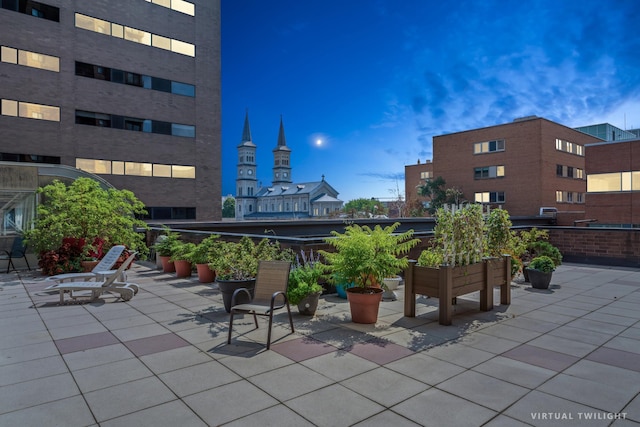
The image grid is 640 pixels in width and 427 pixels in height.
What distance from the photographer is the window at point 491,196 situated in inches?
1919

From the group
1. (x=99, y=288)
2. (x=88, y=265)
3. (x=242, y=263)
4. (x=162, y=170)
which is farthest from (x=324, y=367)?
(x=162, y=170)

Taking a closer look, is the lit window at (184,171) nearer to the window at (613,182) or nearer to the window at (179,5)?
the window at (179,5)

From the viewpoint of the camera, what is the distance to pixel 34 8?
3039 cm

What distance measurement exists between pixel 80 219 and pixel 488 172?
46557 mm

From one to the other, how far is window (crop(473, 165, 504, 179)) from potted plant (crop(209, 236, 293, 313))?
1774 inches

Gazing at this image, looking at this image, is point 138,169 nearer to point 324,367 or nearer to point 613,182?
point 324,367

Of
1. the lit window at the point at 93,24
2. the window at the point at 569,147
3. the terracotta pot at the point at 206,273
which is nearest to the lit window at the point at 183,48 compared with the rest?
the lit window at the point at 93,24

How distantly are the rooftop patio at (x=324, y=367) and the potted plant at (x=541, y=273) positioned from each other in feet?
A: 5.03

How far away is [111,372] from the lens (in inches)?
189

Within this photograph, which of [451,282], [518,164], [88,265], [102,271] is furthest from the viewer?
[518,164]

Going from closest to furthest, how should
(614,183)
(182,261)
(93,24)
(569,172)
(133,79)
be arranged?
(182,261) < (93,24) < (614,183) < (133,79) < (569,172)

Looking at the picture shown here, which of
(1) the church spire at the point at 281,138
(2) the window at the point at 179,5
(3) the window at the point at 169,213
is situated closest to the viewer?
(3) the window at the point at 169,213

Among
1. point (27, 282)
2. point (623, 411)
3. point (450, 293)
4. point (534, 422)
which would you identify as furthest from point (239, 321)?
point (27, 282)

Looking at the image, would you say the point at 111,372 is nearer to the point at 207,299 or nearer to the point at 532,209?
the point at 207,299
